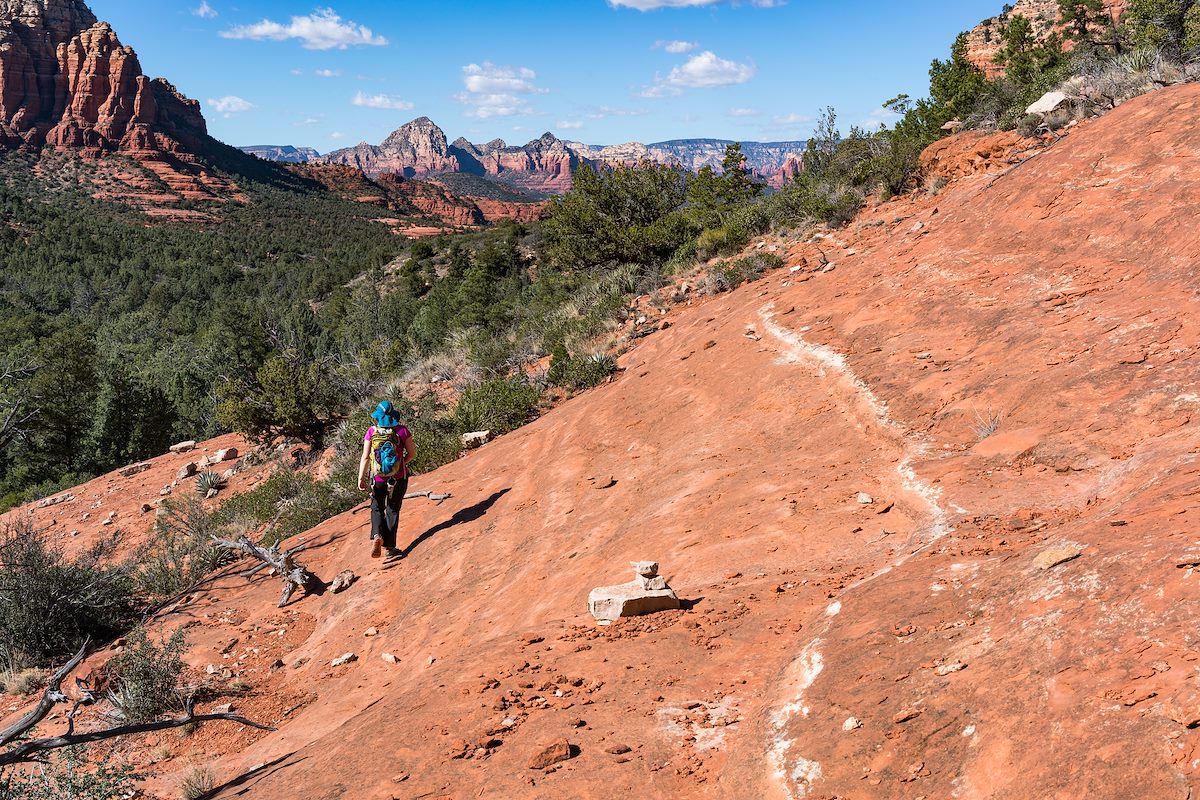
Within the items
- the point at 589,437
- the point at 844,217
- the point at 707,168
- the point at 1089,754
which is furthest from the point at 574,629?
the point at 707,168

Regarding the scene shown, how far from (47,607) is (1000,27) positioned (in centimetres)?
4592

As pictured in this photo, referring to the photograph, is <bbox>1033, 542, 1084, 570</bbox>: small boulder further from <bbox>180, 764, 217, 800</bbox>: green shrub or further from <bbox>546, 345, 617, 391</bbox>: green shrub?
<bbox>546, 345, 617, 391</bbox>: green shrub

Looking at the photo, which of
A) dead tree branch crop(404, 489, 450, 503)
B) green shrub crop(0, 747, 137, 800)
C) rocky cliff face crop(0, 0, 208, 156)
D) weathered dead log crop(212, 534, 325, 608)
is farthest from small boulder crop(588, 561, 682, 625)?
rocky cliff face crop(0, 0, 208, 156)

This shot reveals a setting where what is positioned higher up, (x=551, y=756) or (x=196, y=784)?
(x=551, y=756)

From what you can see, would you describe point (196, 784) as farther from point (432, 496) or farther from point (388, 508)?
point (432, 496)

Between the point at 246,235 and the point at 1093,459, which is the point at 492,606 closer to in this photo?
the point at 1093,459

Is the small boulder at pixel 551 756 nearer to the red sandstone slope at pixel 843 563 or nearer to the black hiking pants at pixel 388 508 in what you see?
the red sandstone slope at pixel 843 563

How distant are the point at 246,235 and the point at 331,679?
8731 centimetres

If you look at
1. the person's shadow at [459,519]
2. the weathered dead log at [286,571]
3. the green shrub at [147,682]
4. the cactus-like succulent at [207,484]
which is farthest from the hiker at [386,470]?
the cactus-like succulent at [207,484]

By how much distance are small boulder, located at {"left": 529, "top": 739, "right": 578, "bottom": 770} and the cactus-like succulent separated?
14.6 metres

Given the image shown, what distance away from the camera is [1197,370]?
15.9 ft

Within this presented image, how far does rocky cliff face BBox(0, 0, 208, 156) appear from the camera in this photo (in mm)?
101125

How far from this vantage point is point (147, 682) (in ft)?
19.6

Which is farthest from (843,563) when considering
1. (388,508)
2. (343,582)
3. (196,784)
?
(343,582)
